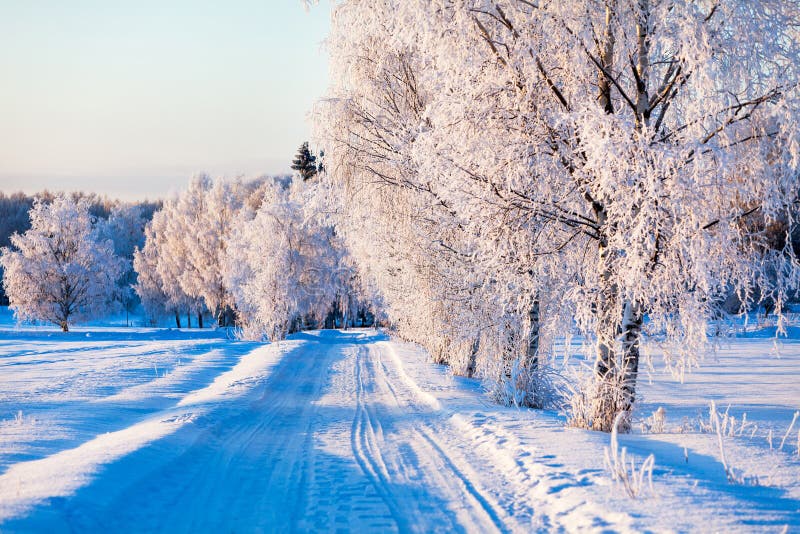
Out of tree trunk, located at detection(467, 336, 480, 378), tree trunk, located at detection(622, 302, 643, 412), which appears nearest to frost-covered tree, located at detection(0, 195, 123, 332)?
tree trunk, located at detection(467, 336, 480, 378)

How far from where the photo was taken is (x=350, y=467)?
6.45 m

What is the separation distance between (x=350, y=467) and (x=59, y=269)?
44.0 metres

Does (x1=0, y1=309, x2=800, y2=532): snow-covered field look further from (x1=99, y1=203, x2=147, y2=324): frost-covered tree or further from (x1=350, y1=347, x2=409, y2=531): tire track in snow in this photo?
(x1=99, y1=203, x2=147, y2=324): frost-covered tree

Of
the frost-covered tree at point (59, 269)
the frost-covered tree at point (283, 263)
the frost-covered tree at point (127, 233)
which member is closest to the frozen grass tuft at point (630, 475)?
the frost-covered tree at point (283, 263)

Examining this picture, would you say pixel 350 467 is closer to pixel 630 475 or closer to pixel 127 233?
pixel 630 475

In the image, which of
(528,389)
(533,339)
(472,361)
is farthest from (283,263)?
(528,389)

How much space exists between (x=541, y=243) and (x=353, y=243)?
12.1m

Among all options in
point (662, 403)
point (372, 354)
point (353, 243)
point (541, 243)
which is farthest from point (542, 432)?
point (372, 354)

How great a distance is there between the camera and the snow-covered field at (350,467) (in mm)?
4562

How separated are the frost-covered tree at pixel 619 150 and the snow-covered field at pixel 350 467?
1.83 m

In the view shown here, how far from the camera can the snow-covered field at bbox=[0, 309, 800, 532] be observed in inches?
180

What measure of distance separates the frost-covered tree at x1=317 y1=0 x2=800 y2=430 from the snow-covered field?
1835mm

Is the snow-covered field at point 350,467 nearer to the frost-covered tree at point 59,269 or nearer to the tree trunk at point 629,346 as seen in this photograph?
the tree trunk at point 629,346

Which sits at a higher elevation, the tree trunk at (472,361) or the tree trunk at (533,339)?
the tree trunk at (533,339)
